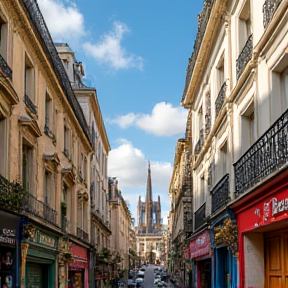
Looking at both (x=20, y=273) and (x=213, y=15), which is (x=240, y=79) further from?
(x=20, y=273)

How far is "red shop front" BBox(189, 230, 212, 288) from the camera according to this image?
811 inches

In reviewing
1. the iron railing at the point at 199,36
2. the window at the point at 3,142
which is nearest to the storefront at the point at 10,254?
the window at the point at 3,142

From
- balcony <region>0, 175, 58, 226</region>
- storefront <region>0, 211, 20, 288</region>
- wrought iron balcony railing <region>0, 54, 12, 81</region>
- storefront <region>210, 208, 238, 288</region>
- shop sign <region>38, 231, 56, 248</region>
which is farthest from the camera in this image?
shop sign <region>38, 231, 56, 248</region>

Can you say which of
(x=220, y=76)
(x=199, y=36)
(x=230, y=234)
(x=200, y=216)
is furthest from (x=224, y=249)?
(x=199, y=36)

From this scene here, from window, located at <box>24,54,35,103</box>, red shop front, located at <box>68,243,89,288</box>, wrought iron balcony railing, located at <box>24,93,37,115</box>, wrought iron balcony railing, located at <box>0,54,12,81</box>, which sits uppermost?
window, located at <box>24,54,35,103</box>

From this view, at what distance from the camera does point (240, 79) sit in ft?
45.5

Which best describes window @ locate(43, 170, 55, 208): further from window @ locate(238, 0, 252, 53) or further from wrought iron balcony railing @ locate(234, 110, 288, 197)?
window @ locate(238, 0, 252, 53)

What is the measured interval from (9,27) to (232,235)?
26.2 ft

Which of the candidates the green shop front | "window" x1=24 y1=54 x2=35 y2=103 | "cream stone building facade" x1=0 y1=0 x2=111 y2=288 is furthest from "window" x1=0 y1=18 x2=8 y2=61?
the green shop front

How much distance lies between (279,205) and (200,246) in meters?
12.7

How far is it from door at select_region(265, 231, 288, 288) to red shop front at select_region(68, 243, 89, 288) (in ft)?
42.4

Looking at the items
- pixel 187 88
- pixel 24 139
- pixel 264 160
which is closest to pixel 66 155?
pixel 187 88

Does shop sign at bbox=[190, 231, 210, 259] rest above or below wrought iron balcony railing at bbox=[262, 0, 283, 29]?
below

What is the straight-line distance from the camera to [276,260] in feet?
40.4
